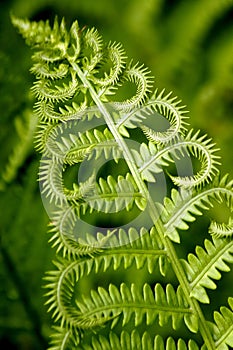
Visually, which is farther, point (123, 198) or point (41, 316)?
point (41, 316)

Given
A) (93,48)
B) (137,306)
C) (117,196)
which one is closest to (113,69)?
(93,48)

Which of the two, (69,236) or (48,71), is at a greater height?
(48,71)

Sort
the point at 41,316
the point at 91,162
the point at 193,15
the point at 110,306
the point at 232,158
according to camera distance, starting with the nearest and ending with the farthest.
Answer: the point at 110,306 → the point at 91,162 → the point at 41,316 → the point at 232,158 → the point at 193,15

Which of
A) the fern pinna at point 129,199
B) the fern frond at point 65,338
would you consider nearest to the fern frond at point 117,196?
the fern pinna at point 129,199

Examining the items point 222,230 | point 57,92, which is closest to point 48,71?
point 57,92

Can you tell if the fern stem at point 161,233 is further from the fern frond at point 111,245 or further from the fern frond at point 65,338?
the fern frond at point 65,338

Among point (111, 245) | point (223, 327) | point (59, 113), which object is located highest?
point (59, 113)

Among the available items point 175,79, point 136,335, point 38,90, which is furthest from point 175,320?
point 175,79

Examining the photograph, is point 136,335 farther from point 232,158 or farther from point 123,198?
point 232,158

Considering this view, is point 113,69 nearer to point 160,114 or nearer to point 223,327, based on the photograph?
point 160,114

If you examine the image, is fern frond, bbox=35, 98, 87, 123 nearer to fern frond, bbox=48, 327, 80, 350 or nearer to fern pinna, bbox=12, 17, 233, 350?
fern pinna, bbox=12, 17, 233, 350

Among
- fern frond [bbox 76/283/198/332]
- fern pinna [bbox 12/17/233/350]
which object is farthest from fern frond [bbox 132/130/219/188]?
fern frond [bbox 76/283/198/332]
